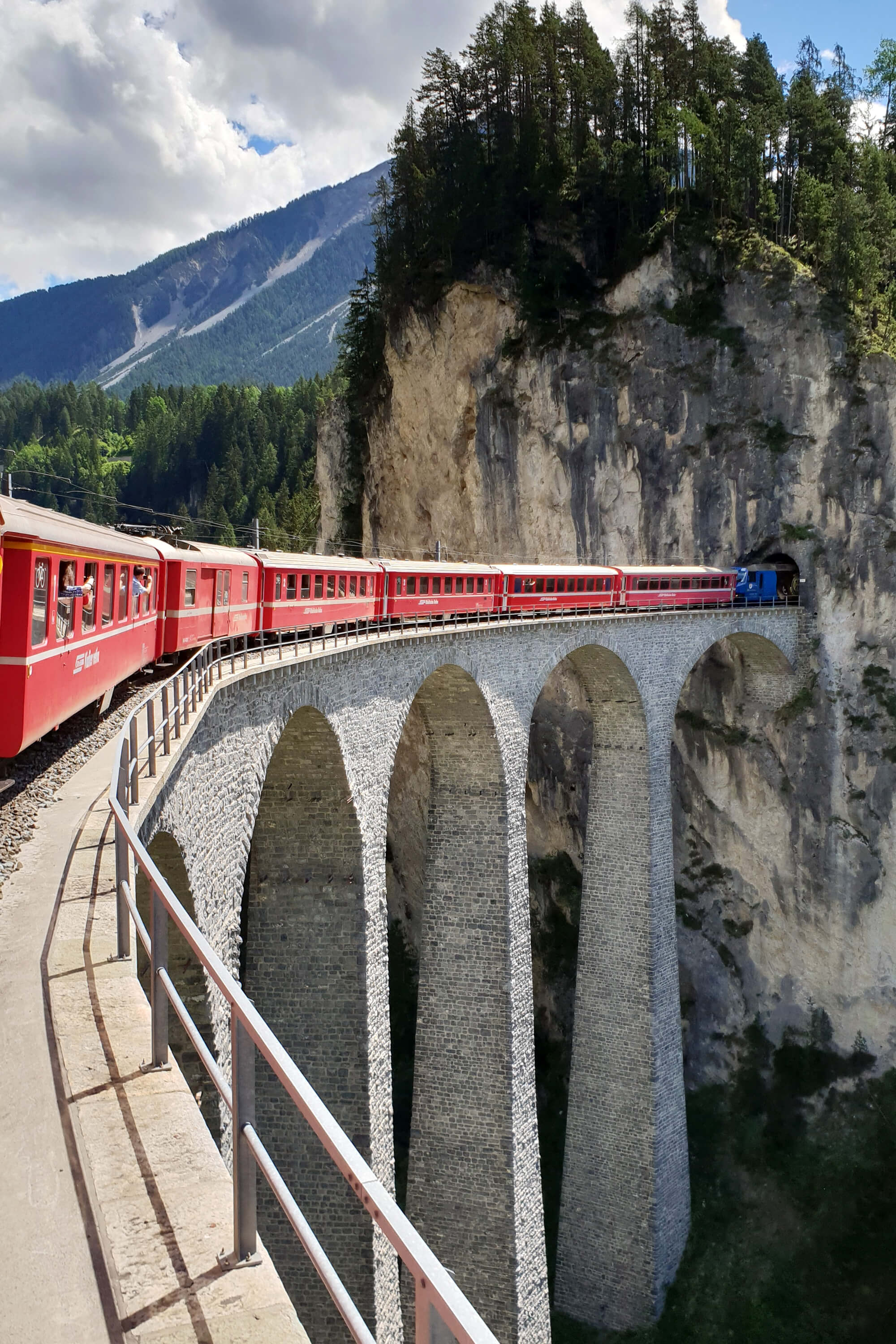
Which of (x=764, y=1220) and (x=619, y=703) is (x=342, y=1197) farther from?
(x=764, y=1220)

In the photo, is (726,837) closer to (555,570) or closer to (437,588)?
(555,570)

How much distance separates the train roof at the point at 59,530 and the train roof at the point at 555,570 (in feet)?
43.3

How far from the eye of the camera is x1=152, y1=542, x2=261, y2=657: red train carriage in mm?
13477

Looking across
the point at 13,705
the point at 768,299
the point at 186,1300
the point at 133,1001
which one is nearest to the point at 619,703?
the point at 768,299

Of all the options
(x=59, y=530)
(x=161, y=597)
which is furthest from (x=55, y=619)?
(x=161, y=597)

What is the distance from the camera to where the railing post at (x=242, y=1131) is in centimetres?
310

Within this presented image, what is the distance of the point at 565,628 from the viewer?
73.8 feet

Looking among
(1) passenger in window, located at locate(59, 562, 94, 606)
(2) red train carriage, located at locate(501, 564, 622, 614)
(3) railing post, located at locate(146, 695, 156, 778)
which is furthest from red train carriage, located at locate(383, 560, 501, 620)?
(3) railing post, located at locate(146, 695, 156, 778)

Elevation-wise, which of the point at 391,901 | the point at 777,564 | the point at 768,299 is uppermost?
the point at 768,299

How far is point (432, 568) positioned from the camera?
2130 centimetres

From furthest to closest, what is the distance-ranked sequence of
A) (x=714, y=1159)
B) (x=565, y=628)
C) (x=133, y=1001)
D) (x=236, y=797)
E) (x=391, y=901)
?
(x=391, y=901) → (x=714, y=1159) → (x=565, y=628) → (x=236, y=797) → (x=133, y=1001)

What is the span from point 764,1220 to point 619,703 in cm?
1551

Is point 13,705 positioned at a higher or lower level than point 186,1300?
higher

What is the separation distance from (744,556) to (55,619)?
1154 inches
